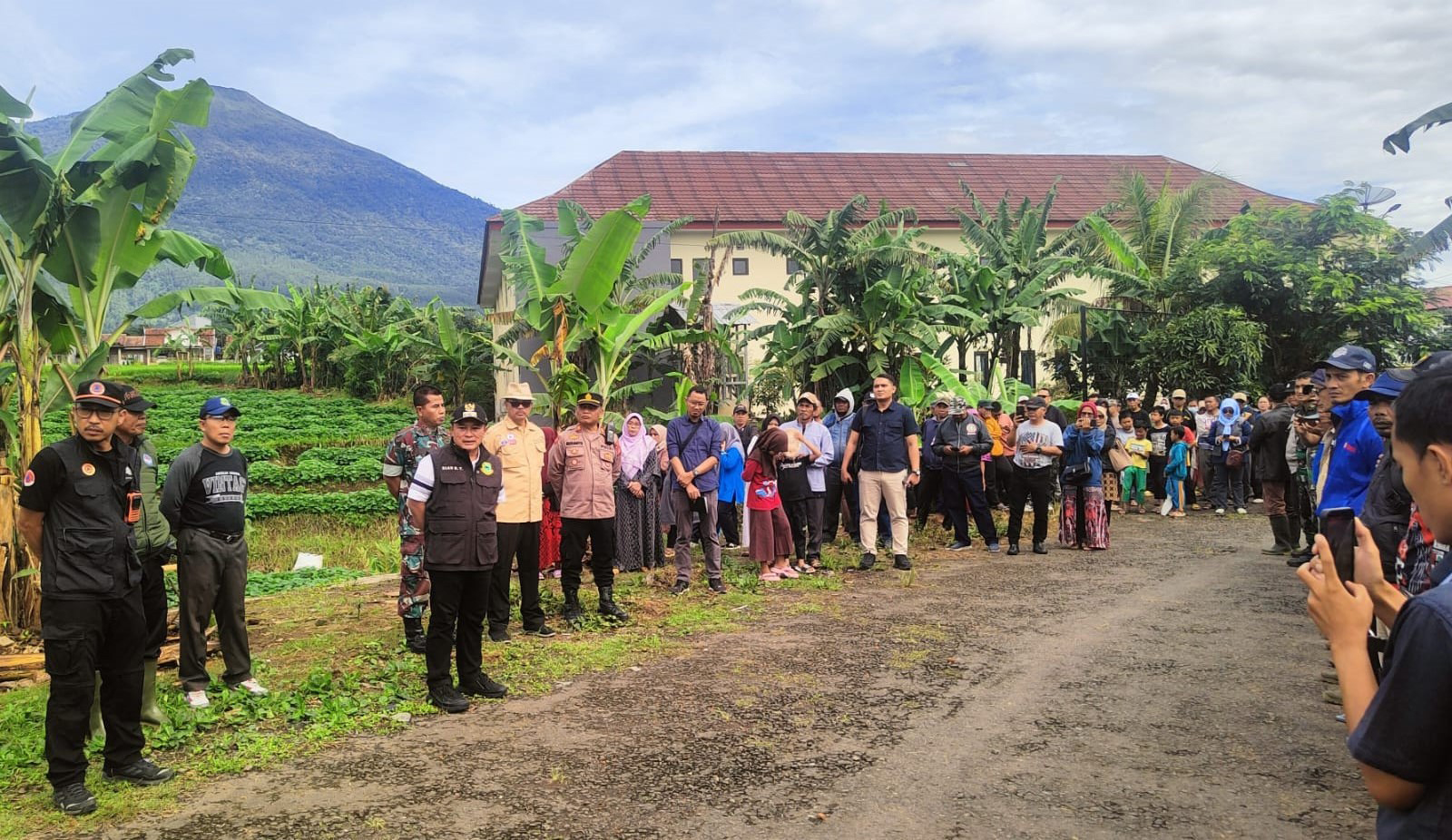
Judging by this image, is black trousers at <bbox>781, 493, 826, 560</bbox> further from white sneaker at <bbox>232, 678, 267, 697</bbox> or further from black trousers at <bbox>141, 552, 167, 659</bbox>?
black trousers at <bbox>141, 552, 167, 659</bbox>

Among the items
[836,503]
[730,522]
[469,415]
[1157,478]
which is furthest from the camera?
[1157,478]

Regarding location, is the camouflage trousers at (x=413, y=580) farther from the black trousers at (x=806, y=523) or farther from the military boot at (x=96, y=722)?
the black trousers at (x=806, y=523)

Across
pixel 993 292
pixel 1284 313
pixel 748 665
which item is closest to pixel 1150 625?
pixel 748 665

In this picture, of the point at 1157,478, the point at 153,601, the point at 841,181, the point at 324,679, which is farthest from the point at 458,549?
the point at 841,181

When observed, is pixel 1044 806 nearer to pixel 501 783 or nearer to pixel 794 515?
pixel 501 783

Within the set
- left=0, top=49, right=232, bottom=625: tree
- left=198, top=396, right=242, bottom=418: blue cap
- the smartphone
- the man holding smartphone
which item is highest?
left=0, top=49, right=232, bottom=625: tree

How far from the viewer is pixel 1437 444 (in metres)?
1.73

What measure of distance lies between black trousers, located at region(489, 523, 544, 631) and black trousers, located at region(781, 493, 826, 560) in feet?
10.5

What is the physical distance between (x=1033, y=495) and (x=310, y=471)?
1299 cm

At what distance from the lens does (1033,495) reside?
11.3m

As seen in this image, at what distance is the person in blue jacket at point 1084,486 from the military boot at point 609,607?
562cm

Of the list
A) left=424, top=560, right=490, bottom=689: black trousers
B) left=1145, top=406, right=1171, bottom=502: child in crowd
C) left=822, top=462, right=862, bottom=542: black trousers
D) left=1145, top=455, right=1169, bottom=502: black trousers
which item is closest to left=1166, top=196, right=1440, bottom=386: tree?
left=1145, top=455, right=1169, bottom=502: black trousers

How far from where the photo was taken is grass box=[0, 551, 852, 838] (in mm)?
4746

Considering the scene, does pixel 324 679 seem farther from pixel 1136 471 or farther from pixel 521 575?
pixel 1136 471
